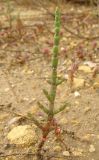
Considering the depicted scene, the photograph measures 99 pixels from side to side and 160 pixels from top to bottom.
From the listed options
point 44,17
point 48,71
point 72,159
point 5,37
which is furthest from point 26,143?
point 44,17

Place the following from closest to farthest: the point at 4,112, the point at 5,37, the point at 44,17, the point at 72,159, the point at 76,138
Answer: the point at 72,159
the point at 76,138
the point at 4,112
the point at 5,37
the point at 44,17

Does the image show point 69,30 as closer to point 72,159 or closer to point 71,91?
point 71,91

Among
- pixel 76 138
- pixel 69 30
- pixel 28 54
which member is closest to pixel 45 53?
pixel 28 54

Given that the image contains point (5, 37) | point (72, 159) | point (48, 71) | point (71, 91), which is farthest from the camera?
point (5, 37)

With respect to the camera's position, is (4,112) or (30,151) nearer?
(30,151)

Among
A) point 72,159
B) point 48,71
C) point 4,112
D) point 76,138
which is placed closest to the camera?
point 72,159

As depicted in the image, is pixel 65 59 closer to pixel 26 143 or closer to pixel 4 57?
pixel 4 57

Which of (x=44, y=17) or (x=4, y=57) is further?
(x=44, y=17)

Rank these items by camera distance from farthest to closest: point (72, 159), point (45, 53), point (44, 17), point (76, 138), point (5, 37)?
point (44, 17), point (5, 37), point (45, 53), point (76, 138), point (72, 159)
